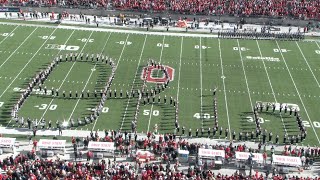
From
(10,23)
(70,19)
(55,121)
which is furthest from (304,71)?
(10,23)

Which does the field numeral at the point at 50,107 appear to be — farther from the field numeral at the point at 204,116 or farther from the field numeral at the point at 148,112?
the field numeral at the point at 204,116

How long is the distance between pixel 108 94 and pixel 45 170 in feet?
38.3

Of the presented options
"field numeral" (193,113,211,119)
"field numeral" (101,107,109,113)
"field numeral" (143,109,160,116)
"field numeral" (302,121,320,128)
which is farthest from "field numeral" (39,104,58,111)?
"field numeral" (302,121,320,128)

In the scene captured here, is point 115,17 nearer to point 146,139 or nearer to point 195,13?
point 195,13

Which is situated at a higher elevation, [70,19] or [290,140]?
[70,19]

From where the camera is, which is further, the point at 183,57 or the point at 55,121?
the point at 183,57

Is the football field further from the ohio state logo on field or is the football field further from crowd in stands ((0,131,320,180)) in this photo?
crowd in stands ((0,131,320,180))

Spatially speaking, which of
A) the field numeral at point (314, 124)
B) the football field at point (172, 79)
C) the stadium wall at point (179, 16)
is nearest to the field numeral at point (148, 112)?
the football field at point (172, 79)

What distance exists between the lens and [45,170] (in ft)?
80.9

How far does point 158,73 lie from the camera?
3959 cm

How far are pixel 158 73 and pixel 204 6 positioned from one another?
18.0 meters

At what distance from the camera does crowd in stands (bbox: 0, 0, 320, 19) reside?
2136 inches

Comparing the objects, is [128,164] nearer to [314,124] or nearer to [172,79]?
[314,124]

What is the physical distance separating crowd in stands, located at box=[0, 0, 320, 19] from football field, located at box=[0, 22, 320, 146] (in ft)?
21.8
